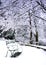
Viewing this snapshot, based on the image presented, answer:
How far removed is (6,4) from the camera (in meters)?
21.7

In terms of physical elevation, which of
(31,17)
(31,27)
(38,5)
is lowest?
(31,27)

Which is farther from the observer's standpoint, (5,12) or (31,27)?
(5,12)

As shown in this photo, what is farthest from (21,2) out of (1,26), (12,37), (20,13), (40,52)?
(40,52)

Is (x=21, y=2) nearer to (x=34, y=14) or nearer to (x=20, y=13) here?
(x=20, y=13)

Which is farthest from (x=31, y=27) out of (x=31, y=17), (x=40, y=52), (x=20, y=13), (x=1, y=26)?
(x=40, y=52)

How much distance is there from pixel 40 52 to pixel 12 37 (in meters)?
5.79

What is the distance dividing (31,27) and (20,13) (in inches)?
94.6

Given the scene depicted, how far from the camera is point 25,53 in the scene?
1085 cm

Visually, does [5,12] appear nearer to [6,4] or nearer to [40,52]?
[6,4]

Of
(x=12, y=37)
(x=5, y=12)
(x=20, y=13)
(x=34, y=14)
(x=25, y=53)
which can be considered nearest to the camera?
(x=25, y=53)

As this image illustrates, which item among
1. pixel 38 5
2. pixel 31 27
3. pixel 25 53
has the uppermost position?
pixel 38 5

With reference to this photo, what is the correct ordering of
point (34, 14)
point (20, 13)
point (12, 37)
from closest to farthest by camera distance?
1. point (12, 37)
2. point (34, 14)
3. point (20, 13)

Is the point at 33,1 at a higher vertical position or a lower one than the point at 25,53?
higher

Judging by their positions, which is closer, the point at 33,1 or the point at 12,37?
the point at 12,37
